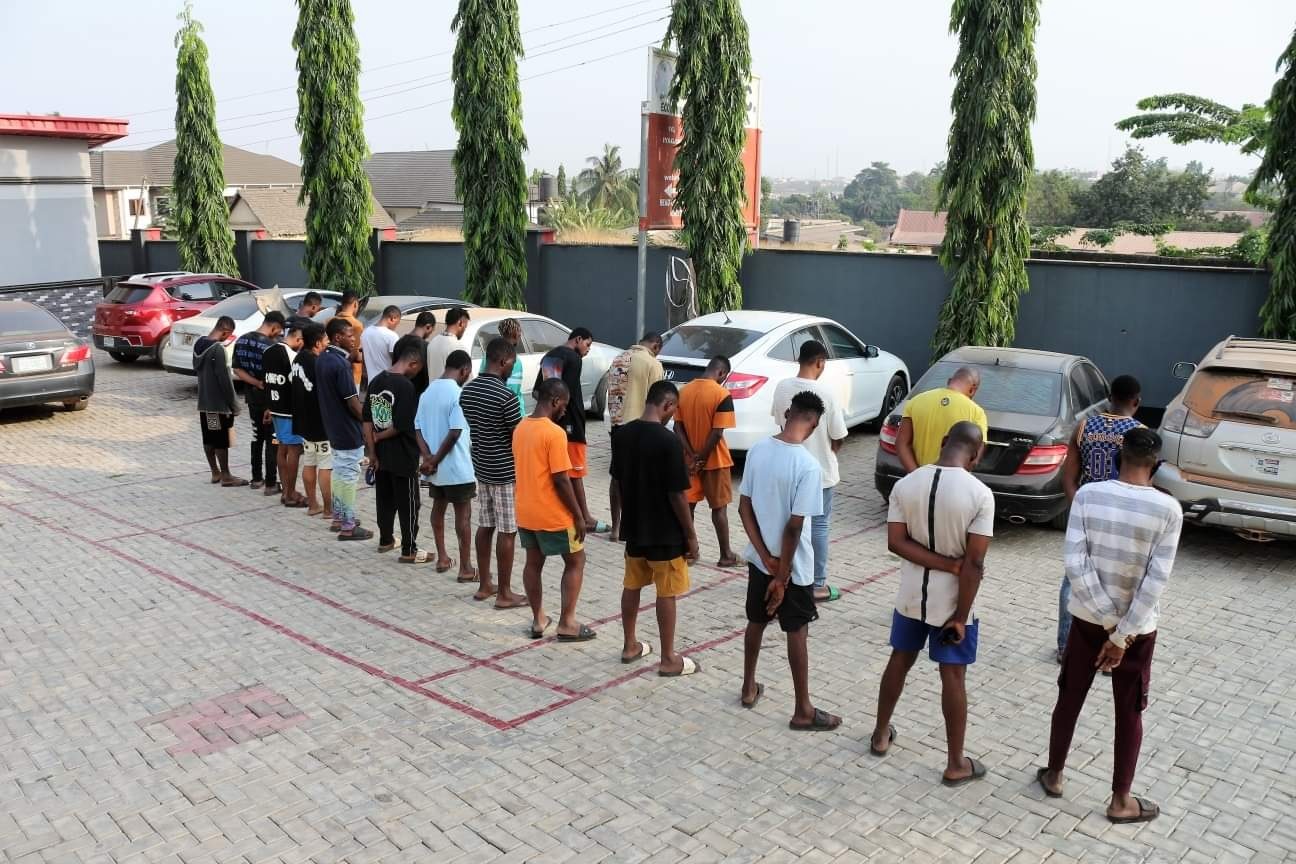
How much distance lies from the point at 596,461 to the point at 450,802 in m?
7.13

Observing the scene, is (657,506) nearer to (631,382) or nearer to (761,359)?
(631,382)

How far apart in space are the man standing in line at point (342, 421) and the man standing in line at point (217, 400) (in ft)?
5.92

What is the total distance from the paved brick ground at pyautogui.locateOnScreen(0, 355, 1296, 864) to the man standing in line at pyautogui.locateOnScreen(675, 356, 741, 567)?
0.64m

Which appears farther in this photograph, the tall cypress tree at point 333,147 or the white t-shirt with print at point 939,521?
the tall cypress tree at point 333,147

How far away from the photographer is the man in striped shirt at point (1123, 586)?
4582 mm

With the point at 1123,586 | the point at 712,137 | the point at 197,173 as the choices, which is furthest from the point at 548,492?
the point at 197,173

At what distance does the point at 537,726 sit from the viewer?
5.70 meters

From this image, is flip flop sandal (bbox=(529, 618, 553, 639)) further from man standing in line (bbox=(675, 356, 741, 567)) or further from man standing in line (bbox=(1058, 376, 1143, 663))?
man standing in line (bbox=(1058, 376, 1143, 663))

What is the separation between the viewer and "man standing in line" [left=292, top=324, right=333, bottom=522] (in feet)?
30.1

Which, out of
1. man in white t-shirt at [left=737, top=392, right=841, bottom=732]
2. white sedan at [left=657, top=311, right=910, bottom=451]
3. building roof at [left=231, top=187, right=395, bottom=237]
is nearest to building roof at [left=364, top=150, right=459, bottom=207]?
building roof at [left=231, top=187, right=395, bottom=237]

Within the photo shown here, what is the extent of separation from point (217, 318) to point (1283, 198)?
522 inches

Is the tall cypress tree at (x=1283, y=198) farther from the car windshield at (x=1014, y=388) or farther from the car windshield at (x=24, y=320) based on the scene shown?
the car windshield at (x=24, y=320)

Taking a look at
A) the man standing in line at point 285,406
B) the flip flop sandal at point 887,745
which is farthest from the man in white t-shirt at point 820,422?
the man standing in line at point 285,406

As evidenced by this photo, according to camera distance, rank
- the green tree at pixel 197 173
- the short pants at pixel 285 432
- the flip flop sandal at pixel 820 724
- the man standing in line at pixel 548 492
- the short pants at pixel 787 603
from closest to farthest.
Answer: the short pants at pixel 787 603 < the flip flop sandal at pixel 820 724 < the man standing in line at pixel 548 492 < the short pants at pixel 285 432 < the green tree at pixel 197 173
